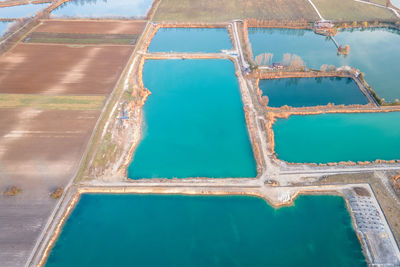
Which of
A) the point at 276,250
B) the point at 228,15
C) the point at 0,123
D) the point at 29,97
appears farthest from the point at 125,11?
the point at 276,250

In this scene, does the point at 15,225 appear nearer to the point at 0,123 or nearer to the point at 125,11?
the point at 0,123

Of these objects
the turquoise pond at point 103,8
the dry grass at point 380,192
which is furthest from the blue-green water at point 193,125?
the turquoise pond at point 103,8

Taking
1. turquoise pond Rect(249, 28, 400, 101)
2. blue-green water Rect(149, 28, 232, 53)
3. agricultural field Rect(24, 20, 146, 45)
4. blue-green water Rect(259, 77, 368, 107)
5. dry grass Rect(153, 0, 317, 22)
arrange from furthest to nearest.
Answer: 1. dry grass Rect(153, 0, 317, 22)
2. agricultural field Rect(24, 20, 146, 45)
3. blue-green water Rect(149, 28, 232, 53)
4. turquoise pond Rect(249, 28, 400, 101)
5. blue-green water Rect(259, 77, 368, 107)

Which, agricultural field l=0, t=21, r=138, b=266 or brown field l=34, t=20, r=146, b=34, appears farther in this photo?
brown field l=34, t=20, r=146, b=34

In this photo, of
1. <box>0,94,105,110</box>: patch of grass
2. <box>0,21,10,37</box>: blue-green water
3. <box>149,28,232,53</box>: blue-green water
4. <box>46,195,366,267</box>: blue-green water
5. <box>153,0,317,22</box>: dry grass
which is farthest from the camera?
<box>153,0,317,22</box>: dry grass

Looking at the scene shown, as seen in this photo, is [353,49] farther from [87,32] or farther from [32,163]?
[32,163]

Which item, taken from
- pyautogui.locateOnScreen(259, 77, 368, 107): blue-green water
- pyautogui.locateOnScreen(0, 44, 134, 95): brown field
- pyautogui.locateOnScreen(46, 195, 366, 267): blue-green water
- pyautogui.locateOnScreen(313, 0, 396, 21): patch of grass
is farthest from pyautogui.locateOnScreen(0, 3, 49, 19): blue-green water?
pyautogui.locateOnScreen(313, 0, 396, 21): patch of grass

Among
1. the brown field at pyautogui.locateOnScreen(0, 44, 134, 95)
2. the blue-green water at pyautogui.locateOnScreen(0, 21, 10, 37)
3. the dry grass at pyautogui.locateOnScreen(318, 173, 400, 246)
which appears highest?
the blue-green water at pyautogui.locateOnScreen(0, 21, 10, 37)

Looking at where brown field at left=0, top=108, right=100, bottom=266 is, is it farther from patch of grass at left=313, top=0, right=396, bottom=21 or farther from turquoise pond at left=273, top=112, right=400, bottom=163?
patch of grass at left=313, top=0, right=396, bottom=21
